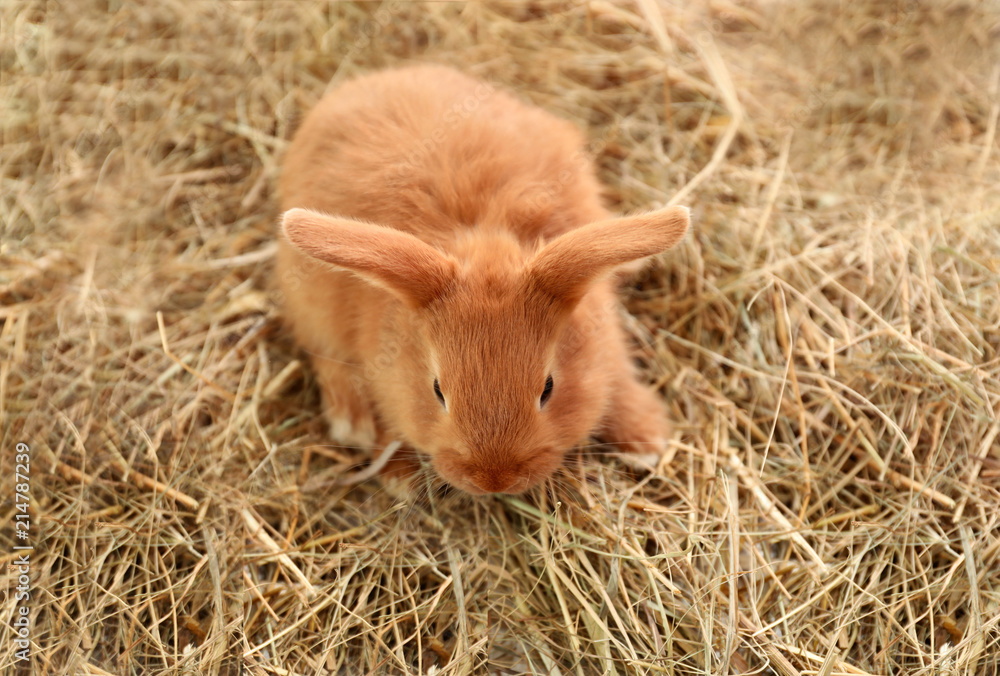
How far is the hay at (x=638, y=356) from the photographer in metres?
2.84

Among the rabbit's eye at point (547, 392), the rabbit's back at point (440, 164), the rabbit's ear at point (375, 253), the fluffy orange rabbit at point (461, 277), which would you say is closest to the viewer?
the rabbit's ear at point (375, 253)

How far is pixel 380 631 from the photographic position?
2.84 metres

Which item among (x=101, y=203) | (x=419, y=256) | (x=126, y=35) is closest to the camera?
(x=419, y=256)

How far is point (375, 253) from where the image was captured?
2.49m

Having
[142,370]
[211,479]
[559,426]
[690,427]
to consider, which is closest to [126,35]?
[142,370]


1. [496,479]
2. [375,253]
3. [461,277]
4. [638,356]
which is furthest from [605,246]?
[638,356]

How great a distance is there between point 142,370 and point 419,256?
1.73 meters

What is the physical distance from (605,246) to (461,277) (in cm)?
55

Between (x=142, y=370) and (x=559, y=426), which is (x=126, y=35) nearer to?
(x=142, y=370)

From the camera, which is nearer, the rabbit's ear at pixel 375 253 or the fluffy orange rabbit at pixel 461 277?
Answer: the rabbit's ear at pixel 375 253

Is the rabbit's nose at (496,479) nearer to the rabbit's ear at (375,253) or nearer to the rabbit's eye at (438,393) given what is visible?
the rabbit's eye at (438,393)

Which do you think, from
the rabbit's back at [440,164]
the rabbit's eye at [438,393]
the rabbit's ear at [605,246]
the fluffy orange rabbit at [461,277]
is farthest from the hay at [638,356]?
the rabbit's ear at [605,246]

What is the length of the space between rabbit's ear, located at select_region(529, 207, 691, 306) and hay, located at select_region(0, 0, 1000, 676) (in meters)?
0.94

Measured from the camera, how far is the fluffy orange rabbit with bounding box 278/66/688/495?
Answer: 259 cm
